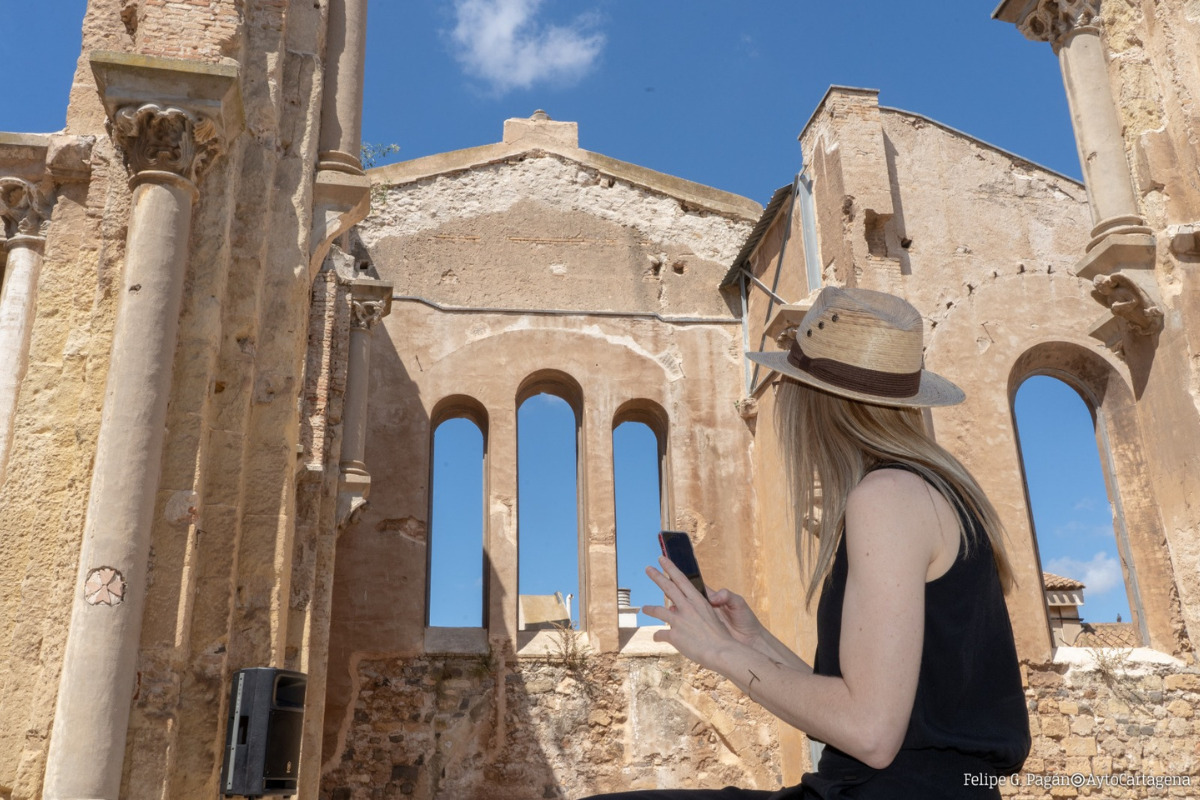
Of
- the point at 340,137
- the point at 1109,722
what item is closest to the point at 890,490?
the point at 340,137

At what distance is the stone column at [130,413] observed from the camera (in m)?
3.92

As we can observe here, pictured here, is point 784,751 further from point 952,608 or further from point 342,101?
point 952,608

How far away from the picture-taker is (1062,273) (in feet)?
38.2

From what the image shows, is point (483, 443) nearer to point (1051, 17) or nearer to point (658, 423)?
point (658, 423)

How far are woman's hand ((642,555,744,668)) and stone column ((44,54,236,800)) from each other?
2.88 meters

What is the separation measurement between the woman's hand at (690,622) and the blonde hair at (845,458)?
0.18m

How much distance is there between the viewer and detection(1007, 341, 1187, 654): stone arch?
33.8 ft

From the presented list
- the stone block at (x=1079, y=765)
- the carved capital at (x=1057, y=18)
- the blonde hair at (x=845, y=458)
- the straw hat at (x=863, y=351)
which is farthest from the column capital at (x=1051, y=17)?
the blonde hair at (x=845, y=458)

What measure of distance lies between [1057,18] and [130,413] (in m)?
6.58

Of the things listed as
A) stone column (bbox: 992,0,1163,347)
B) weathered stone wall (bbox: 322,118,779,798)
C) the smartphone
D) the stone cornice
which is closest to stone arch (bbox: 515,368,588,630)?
weathered stone wall (bbox: 322,118,779,798)

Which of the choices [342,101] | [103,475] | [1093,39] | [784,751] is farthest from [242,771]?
[784,751]

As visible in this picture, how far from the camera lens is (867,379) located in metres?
1.88

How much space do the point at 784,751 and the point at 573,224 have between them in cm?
696

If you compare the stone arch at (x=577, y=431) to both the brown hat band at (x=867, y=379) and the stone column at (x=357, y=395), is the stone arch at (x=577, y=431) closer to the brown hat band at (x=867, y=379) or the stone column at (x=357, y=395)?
the stone column at (x=357, y=395)
